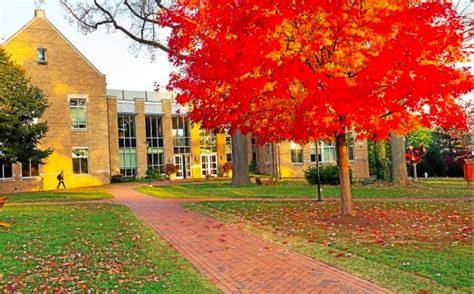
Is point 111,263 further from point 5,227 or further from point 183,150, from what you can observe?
point 183,150

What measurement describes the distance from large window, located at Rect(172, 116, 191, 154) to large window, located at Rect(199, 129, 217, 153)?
58.4 inches

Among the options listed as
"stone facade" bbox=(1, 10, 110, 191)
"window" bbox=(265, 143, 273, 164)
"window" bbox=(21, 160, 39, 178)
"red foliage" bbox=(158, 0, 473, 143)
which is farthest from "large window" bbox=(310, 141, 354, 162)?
"red foliage" bbox=(158, 0, 473, 143)

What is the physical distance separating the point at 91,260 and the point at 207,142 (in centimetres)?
4173

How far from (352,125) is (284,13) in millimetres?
2883

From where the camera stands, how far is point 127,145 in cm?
4447

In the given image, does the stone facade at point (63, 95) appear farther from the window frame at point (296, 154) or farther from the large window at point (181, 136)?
the window frame at point (296, 154)

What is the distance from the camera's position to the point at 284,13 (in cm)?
955

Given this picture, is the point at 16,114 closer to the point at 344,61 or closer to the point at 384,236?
the point at 344,61

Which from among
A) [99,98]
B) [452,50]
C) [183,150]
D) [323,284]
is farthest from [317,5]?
[183,150]

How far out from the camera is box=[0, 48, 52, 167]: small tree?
25688 mm

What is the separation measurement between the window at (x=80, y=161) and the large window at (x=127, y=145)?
5180mm

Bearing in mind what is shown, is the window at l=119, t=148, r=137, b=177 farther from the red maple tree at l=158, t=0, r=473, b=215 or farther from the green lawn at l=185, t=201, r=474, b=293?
the red maple tree at l=158, t=0, r=473, b=215

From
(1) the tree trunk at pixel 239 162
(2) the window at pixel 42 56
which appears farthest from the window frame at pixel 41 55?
(1) the tree trunk at pixel 239 162

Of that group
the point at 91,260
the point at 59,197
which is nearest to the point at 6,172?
the point at 59,197
